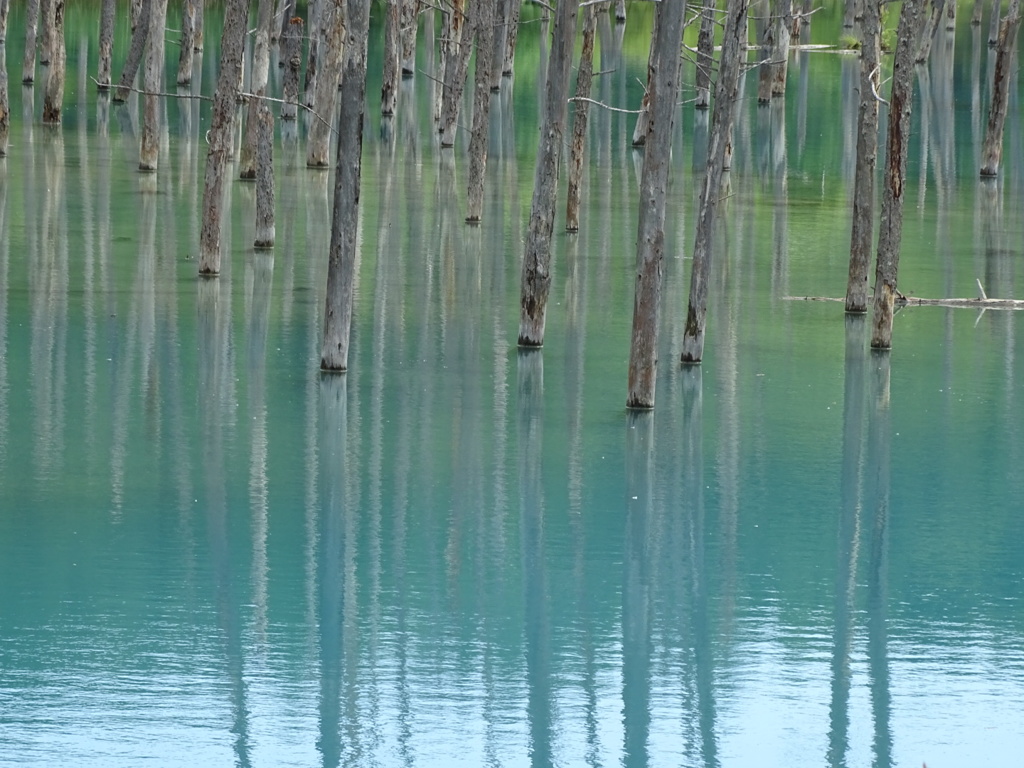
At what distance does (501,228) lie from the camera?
20312mm

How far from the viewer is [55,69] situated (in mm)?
26453

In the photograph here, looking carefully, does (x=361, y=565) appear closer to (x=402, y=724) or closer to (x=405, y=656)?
(x=405, y=656)

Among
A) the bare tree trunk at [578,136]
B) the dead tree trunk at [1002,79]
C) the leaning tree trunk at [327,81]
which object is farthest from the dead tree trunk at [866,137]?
the leaning tree trunk at [327,81]

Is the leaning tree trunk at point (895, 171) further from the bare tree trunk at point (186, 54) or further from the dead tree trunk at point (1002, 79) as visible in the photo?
the bare tree trunk at point (186, 54)

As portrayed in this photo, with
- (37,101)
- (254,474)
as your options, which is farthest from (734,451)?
(37,101)

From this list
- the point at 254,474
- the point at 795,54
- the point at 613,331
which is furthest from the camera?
the point at 795,54

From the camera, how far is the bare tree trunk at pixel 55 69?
26.2 metres

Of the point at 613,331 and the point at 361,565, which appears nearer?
the point at 361,565

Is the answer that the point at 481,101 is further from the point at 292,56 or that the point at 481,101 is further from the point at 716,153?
the point at 716,153

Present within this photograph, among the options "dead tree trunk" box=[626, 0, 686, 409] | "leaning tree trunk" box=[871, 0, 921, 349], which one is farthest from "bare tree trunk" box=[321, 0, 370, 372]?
"leaning tree trunk" box=[871, 0, 921, 349]

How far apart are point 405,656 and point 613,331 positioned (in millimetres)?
7760

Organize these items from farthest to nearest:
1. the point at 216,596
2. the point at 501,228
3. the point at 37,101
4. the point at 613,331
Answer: the point at 37,101 → the point at 501,228 → the point at 613,331 → the point at 216,596

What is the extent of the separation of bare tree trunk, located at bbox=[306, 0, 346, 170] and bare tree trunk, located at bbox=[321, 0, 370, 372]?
10.4 meters

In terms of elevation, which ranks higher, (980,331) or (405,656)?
(980,331)
